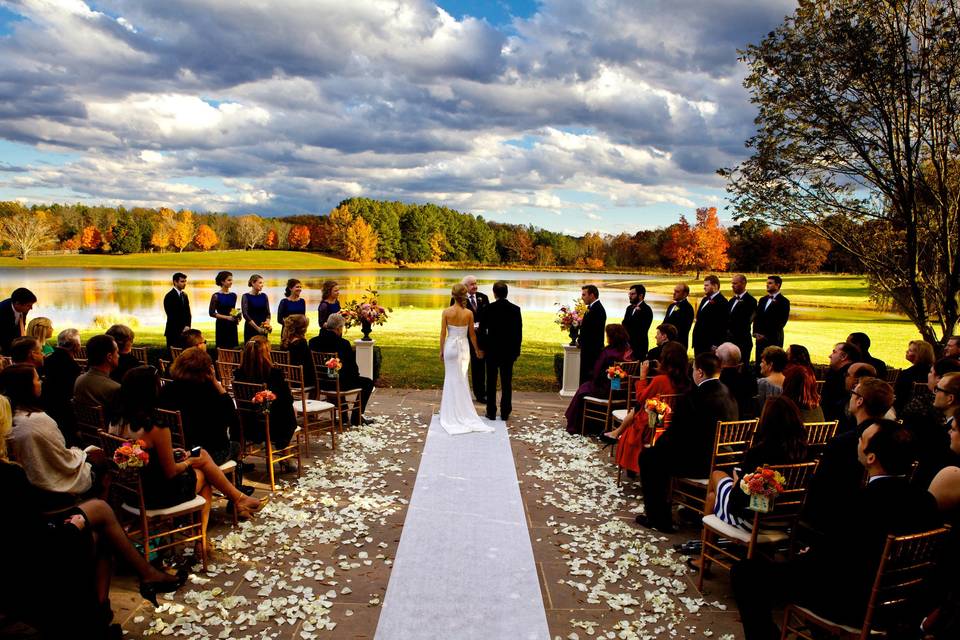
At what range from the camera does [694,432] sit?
18.3 feet

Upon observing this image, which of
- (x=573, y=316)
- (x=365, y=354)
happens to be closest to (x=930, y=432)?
(x=573, y=316)

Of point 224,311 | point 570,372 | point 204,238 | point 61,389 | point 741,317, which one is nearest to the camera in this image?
point 61,389

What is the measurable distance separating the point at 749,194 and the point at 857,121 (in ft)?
7.51

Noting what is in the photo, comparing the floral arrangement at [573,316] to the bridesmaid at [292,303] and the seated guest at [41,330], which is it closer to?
the bridesmaid at [292,303]

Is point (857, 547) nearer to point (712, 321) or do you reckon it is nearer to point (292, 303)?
point (712, 321)

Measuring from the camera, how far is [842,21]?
1093 centimetres

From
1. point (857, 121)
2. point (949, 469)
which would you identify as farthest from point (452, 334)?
point (857, 121)

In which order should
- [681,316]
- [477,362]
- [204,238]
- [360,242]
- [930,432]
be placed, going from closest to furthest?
[930,432] < [477,362] < [681,316] < [360,242] < [204,238]

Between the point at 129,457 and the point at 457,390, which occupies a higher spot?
the point at 129,457

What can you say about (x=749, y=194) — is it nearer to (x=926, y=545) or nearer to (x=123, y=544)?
(x=926, y=545)

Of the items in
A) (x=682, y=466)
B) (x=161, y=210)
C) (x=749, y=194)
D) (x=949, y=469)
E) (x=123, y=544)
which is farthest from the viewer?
(x=161, y=210)

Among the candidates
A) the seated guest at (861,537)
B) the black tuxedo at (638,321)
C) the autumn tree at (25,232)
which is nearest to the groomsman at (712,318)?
the black tuxedo at (638,321)

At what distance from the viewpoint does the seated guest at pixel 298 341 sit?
8039mm

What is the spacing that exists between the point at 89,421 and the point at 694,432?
5528 millimetres
